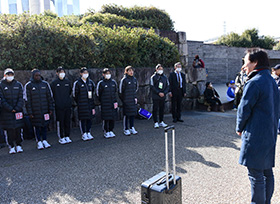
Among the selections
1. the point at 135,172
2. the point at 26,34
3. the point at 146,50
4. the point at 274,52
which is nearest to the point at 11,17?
the point at 26,34

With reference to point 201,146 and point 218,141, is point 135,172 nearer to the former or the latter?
point 201,146

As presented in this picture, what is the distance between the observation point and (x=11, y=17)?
7.73 meters

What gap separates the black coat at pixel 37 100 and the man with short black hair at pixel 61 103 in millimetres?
309

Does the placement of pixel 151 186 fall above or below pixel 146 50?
below

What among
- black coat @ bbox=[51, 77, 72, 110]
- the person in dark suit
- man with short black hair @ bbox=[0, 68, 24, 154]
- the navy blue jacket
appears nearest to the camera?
the navy blue jacket

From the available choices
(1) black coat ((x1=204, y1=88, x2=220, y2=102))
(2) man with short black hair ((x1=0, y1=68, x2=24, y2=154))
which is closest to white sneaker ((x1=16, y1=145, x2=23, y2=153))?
(2) man with short black hair ((x1=0, y1=68, x2=24, y2=154))

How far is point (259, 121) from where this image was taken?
9.08ft

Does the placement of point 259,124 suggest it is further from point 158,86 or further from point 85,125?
point 158,86

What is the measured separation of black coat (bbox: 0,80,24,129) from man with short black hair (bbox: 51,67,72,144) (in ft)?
2.85

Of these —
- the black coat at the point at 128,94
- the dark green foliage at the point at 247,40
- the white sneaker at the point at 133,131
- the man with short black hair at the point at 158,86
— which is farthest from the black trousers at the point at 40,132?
the dark green foliage at the point at 247,40

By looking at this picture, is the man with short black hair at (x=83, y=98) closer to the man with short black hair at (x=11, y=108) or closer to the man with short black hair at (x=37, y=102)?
the man with short black hair at (x=37, y=102)

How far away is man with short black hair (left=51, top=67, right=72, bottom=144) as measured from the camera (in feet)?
20.3

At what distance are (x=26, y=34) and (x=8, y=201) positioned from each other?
17.3ft

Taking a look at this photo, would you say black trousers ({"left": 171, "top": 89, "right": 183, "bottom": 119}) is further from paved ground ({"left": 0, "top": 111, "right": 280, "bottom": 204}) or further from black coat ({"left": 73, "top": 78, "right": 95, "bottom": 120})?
black coat ({"left": 73, "top": 78, "right": 95, "bottom": 120})
